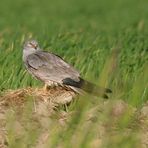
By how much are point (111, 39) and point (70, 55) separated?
3174 millimetres

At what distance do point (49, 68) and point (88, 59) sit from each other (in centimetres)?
189

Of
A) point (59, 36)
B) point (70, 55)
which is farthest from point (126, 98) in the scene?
point (59, 36)

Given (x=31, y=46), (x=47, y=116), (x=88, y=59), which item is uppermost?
(x=31, y=46)

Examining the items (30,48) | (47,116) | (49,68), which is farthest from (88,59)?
(47,116)

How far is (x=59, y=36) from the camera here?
14.4m

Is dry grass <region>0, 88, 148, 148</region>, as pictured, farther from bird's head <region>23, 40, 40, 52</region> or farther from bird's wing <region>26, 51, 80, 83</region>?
bird's head <region>23, 40, 40, 52</region>

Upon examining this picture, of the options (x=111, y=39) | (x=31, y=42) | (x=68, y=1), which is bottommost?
(x=68, y=1)

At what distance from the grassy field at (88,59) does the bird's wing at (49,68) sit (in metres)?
0.26

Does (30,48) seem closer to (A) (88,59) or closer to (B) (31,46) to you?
(B) (31,46)

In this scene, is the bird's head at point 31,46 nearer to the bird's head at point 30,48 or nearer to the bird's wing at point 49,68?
the bird's head at point 30,48

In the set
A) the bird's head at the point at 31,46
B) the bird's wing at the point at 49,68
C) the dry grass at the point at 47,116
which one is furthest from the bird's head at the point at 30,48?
the dry grass at the point at 47,116

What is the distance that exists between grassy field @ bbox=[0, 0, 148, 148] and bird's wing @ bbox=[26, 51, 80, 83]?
26cm

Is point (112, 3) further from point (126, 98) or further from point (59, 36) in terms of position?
point (126, 98)

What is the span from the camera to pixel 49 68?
1048cm
